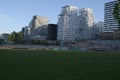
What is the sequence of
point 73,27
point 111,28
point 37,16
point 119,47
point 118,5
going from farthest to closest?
point 37,16, point 73,27, point 111,28, point 119,47, point 118,5

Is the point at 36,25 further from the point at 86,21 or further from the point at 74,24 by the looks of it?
the point at 86,21

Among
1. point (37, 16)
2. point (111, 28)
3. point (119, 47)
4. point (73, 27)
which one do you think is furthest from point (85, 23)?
point (119, 47)

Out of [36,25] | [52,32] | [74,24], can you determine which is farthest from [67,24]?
[36,25]

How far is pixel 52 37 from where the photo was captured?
164250mm

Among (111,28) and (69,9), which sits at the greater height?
(69,9)

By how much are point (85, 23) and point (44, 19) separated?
38928 mm

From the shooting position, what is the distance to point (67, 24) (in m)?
166

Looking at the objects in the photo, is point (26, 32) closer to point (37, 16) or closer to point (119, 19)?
point (37, 16)

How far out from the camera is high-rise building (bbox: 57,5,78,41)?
535 feet

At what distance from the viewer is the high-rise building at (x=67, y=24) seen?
16298 centimetres

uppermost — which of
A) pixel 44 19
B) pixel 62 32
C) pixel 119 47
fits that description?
pixel 44 19

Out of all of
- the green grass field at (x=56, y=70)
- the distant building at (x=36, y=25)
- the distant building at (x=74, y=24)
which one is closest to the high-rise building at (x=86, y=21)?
the distant building at (x=74, y=24)

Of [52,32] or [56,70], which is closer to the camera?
[56,70]

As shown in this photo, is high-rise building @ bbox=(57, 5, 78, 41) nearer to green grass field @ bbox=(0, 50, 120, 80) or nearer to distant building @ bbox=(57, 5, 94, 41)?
distant building @ bbox=(57, 5, 94, 41)
